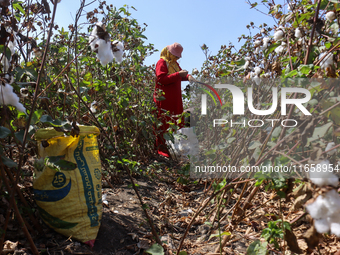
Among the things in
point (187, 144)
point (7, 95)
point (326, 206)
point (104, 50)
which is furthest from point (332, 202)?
point (187, 144)

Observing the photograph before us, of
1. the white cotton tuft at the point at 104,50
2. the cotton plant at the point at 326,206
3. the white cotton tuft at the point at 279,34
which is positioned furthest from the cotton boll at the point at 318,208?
the white cotton tuft at the point at 279,34

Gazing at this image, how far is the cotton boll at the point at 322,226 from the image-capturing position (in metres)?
0.76

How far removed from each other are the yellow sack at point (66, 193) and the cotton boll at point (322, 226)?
4.19 feet

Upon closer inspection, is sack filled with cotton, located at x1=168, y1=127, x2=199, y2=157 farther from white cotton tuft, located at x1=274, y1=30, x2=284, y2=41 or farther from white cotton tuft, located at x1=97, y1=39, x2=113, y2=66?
white cotton tuft, located at x1=97, y1=39, x2=113, y2=66

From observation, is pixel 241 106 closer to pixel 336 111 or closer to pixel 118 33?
pixel 336 111

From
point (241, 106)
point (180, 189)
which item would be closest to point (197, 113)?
point (180, 189)

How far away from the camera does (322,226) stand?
2.51 ft

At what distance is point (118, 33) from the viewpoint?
3.20m

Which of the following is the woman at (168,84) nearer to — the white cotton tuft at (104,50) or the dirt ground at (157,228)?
the dirt ground at (157,228)

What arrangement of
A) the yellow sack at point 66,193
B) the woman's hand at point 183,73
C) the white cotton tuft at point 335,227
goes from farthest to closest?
the woman's hand at point 183,73 < the yellow sack at point 66,193 < the white cotton tuft at point 335,227

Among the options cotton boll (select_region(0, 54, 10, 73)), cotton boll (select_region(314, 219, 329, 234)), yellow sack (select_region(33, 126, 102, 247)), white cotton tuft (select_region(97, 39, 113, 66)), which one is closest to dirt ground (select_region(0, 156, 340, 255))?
A: yellow sack (select_region(33, 126, 102, 247))

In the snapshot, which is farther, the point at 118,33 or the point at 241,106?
the point at 118,33

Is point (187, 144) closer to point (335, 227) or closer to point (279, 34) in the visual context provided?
point (279, 34)

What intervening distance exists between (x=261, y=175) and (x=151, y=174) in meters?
1.87
